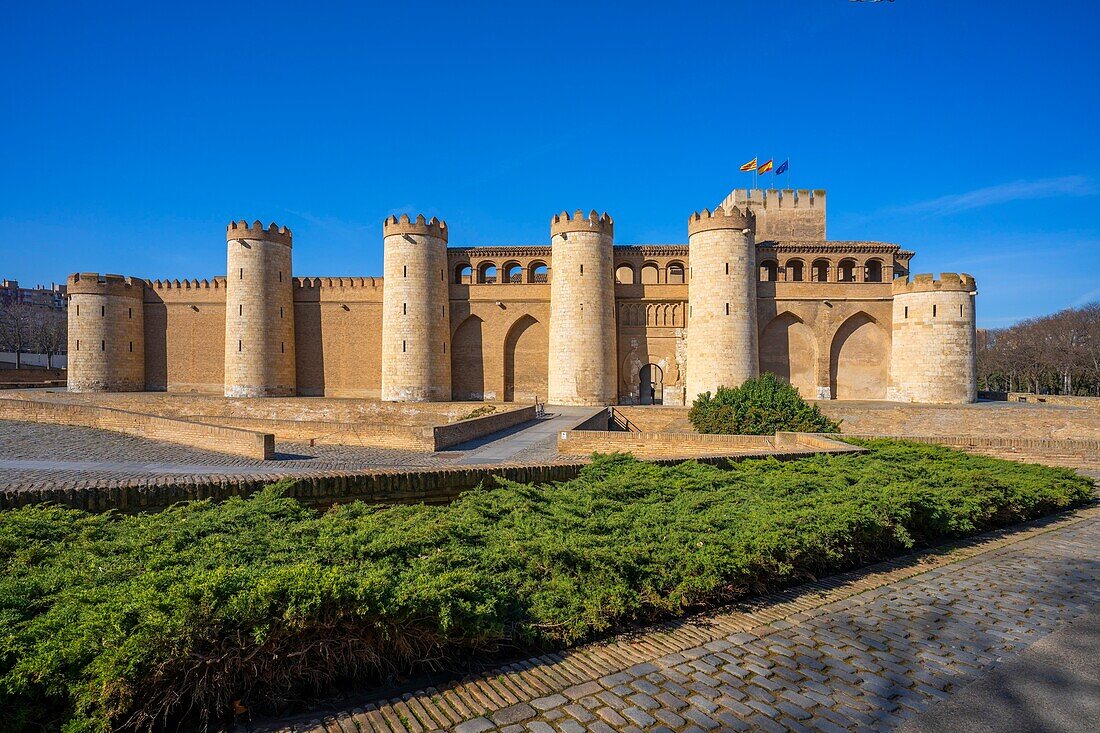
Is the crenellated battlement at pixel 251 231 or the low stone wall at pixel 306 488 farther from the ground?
the crenellated battlement at pixel 251 231

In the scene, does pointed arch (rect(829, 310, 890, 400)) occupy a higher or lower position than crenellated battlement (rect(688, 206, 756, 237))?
lower

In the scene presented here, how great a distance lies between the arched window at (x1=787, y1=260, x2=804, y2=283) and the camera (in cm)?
3200

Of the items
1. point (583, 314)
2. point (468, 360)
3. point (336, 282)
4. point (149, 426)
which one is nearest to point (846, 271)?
point (583, 314)

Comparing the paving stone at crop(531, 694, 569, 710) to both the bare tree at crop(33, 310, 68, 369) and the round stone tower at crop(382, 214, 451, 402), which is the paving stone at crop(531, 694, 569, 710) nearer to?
the round stone tower at crop(382, 214, 451, 402)

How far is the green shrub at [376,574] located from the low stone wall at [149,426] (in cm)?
893

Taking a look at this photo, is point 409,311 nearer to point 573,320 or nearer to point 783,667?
point 573,320

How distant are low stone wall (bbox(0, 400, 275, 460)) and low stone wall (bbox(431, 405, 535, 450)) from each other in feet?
12.2

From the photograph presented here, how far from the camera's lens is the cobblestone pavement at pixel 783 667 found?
10.5 feet

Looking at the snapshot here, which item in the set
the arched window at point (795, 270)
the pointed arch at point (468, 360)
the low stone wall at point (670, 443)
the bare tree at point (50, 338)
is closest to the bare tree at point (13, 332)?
the bare tree at point (50, 338)

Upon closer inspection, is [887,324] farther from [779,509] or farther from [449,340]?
[779,509]

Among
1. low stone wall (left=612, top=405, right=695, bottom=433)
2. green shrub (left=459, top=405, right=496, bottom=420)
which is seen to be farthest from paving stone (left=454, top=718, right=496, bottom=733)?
green shrub (left=459, top=405, right=496, bottom=420)

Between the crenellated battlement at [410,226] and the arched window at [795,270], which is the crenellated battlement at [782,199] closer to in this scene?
the arched window at [795,270]

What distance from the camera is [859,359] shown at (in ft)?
101

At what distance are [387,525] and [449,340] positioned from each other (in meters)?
27.4
